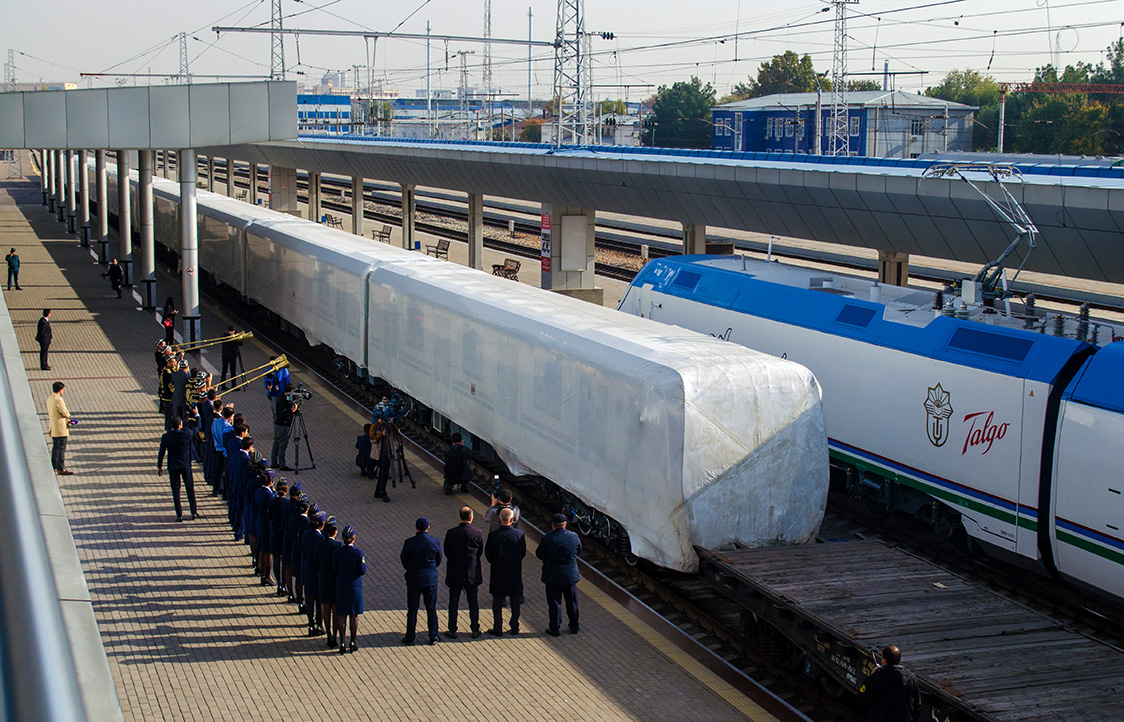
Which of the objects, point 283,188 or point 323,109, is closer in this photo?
point 283,188

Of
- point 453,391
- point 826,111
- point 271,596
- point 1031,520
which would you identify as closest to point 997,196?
point 1031,520

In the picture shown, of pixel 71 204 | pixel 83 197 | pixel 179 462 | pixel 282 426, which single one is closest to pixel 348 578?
pixel 179 462

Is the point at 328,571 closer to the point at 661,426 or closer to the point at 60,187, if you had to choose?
the point at 661,426

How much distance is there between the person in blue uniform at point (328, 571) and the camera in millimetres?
10844

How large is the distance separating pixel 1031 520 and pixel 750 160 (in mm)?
15545

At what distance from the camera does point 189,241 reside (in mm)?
27016

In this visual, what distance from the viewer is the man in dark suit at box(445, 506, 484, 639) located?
37.5ft

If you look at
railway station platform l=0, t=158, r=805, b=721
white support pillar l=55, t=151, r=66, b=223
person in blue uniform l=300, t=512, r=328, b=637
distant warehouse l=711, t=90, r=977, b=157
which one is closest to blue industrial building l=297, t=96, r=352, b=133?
white support pillar l=55, t=151, r=66, b=223

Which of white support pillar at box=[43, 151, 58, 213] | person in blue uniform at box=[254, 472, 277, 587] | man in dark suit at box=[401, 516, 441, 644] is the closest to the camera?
man in dark suit at box=[401, 516, 441, 644]

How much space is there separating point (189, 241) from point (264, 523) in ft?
53.1

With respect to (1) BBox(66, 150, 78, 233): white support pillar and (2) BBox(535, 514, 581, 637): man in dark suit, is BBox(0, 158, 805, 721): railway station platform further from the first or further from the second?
(1) BBox(66, 150, 78, 233): white support pillar

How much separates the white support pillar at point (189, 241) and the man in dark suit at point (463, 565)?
1792 centimetres

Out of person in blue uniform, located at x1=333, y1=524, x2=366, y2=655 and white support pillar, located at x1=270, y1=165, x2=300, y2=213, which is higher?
white support pillar, located at x1=270, y1=165, x2=300, y2=213

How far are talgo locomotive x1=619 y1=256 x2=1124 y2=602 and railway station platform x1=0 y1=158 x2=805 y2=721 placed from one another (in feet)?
13.4
